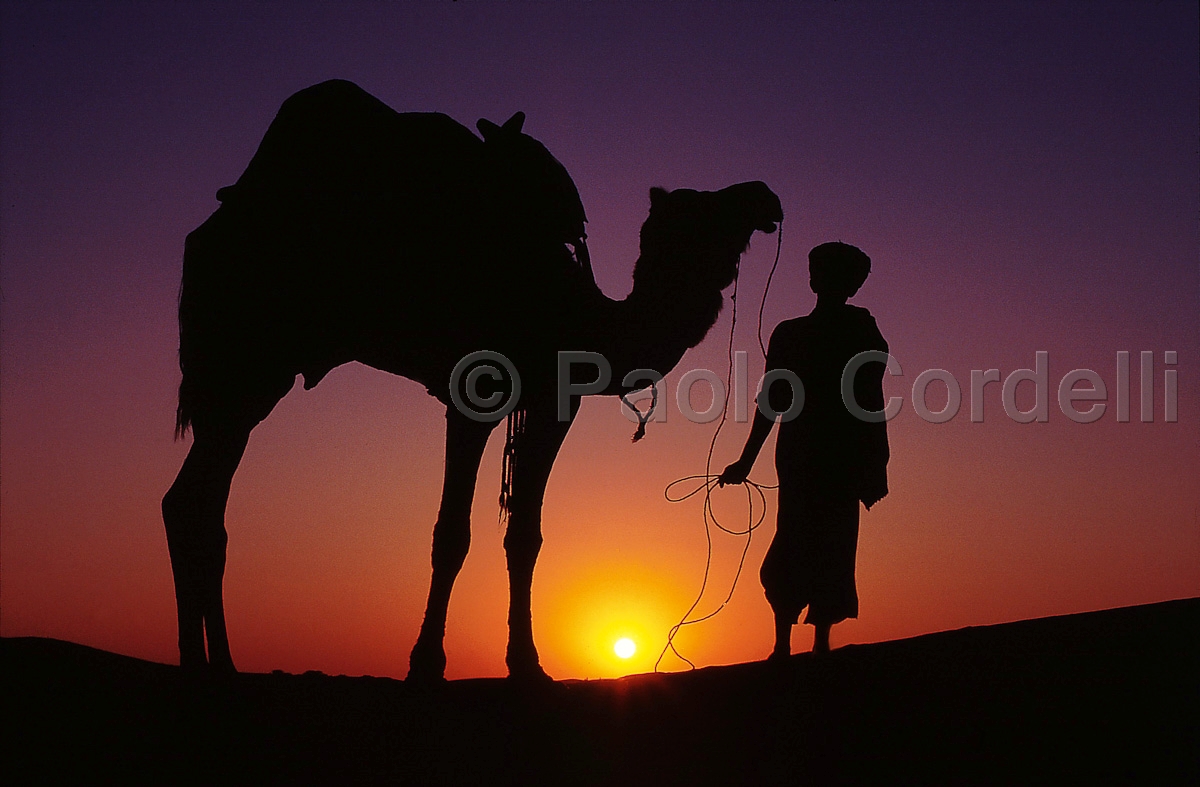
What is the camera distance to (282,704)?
206 inches

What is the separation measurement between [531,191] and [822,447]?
2.28 meters

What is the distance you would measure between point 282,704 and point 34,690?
3.71 feet

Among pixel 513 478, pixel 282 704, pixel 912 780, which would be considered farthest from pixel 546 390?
pixel 912 780

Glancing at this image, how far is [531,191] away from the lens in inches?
258

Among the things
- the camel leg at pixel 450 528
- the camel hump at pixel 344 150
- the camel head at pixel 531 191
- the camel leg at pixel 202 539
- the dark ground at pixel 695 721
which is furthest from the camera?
the camel head at pixel 531 191

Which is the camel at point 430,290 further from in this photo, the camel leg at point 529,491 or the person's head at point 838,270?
the person's head at point 838,270

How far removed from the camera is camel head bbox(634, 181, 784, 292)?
6.37 meters

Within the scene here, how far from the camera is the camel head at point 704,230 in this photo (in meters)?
6.37

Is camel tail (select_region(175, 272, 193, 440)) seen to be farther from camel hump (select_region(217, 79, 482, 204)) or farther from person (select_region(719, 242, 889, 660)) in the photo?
person (select_region(719, 242, 889, 660))

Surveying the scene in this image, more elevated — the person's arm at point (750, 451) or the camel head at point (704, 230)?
the camel head at point (704, 230)

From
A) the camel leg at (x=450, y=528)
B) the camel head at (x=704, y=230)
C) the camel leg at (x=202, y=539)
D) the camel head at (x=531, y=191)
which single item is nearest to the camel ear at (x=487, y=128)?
the camel head at (x=531, y=191)

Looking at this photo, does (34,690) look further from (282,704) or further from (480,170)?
(480,170)

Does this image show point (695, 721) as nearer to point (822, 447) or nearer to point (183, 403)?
point (822, 447)

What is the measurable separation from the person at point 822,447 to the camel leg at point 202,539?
9.16 feet
